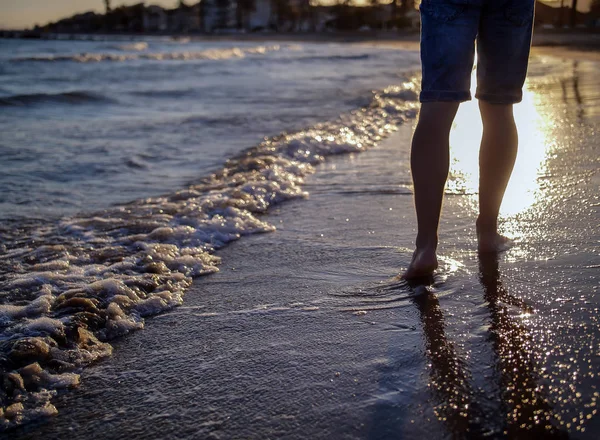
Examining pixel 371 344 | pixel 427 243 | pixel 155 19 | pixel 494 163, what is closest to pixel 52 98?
pixel 494 163

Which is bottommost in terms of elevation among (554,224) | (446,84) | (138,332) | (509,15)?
(138,332)

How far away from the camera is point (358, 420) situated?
1279 millimetres

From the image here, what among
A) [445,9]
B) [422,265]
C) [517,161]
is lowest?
[422,265]

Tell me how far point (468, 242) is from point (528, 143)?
214 centimetres

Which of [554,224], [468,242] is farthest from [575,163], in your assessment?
[468,242]

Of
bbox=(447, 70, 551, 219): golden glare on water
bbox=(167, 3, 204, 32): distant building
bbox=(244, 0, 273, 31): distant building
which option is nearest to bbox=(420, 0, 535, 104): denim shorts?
bbox=(447, 70, 551, 219): golden glare on water

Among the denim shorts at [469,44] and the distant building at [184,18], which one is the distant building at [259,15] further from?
the denim shorts at [469,44]

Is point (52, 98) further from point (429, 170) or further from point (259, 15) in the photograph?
point (259, 15)

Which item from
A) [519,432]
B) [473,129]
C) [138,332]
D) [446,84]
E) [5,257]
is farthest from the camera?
[473,129]

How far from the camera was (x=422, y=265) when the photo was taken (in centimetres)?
204

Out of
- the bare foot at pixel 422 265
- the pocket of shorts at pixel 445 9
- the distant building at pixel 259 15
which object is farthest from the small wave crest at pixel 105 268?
the distant building at pixel 259 15

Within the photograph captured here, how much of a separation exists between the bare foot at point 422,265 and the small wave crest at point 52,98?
8715 mm

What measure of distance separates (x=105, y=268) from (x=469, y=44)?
1566 mm

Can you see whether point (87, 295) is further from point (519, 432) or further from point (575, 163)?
point (575, 163)
